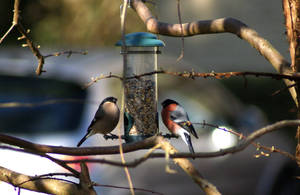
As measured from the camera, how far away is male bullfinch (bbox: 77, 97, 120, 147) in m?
3.23

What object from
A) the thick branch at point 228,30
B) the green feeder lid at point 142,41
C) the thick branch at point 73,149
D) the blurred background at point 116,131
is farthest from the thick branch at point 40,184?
the blurred background at point 116,131

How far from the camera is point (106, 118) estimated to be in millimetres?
3258

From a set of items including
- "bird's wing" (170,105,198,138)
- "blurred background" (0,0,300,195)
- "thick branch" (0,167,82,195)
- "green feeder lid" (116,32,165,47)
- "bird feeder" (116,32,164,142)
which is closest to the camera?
"thick branch" (0,167,82,195)

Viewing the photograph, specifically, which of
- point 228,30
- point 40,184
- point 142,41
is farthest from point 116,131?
point 40,184

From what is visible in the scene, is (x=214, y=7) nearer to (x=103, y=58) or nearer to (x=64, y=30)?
(x=64, y=30)

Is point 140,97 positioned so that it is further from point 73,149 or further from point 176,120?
point 73,149

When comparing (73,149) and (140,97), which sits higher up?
(140,97)

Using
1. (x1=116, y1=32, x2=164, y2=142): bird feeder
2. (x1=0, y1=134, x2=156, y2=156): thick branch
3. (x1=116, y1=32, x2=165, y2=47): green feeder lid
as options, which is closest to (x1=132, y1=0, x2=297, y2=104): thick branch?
(x1=0, y1=134, x2=156, y2=156): thick branch

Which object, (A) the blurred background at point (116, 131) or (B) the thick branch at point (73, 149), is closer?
(B) the thick branch at point (73, 149)

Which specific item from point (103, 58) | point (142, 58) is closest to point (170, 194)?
point (103, 58)

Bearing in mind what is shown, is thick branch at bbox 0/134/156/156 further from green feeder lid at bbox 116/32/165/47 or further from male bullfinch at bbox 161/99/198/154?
male bullfinch at bbox 161/99/198/154

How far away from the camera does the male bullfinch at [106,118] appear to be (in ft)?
10.6

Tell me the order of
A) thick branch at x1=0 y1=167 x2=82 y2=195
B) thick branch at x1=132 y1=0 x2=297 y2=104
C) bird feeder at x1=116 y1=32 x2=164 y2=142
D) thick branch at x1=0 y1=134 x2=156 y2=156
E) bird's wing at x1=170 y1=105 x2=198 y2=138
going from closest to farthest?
thick branch at x1=0 y1=134 x2=156 y2=156 < thick branch at x1=0 y1=167 x2=82 y2=195 < thick branch at x1=132 y1=0 x2=297 y2=104 < bird feeder at x1=116 y1=32 x2=164 y2=142 < bird's wing at x1=170 y1=105 x2=198 y2=138

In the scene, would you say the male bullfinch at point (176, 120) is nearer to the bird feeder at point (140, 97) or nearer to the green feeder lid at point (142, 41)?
the bird feeder at point (140, 97)
